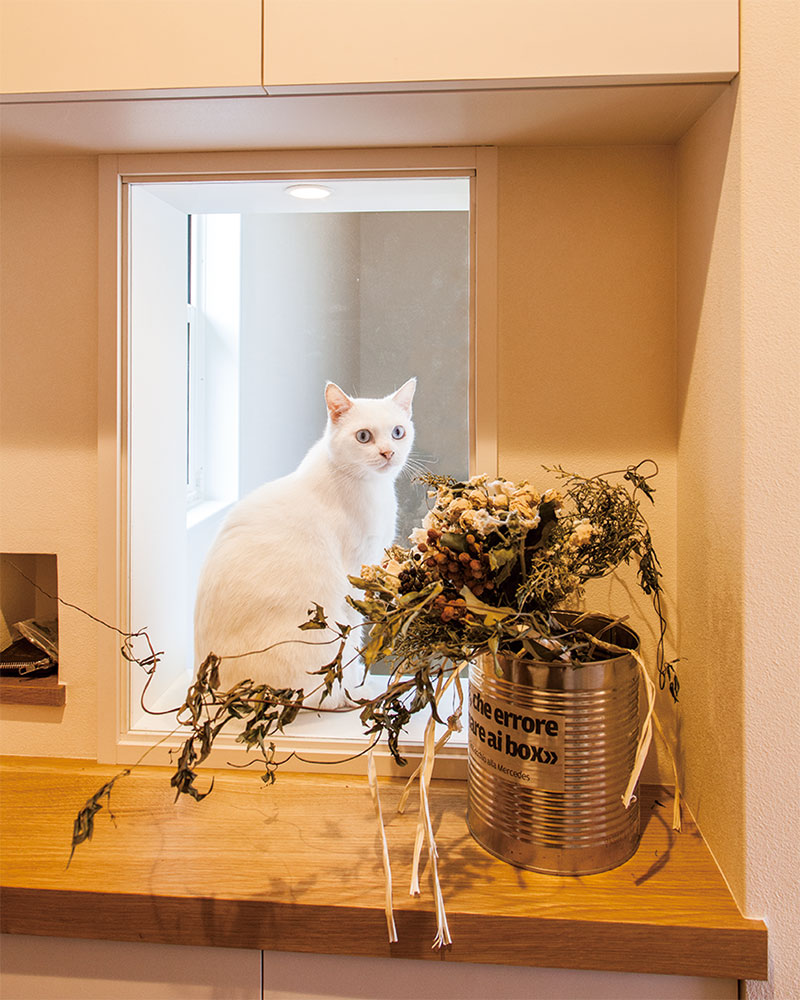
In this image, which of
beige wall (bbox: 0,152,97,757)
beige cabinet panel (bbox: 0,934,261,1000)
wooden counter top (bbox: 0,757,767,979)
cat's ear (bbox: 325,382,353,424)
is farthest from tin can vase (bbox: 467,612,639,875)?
beige wall (bbox: 0,152,97,757)

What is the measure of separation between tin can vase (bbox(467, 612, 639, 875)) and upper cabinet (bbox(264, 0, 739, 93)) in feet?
2.05

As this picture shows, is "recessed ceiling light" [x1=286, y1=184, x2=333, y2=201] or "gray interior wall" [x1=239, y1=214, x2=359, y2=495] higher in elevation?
"recessed ceiling light" [x1=286, y1=184, x2=333, y2=201]

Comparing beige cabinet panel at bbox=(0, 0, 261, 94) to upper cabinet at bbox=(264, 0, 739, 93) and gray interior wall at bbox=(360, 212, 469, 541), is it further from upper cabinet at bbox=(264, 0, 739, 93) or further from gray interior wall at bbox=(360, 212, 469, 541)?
gray interior wall at bbox=(360, 212, 469, 541)

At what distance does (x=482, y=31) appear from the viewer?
2.62ft

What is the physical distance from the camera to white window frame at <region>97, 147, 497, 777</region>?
1039mm

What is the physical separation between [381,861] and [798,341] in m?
0.71

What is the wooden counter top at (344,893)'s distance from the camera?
0.77 meters

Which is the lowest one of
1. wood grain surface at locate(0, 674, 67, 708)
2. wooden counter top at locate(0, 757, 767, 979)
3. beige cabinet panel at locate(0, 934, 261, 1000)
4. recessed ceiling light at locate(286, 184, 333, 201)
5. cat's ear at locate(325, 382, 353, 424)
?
beige cabinet panel at locate(0, 934, 261, 1000)

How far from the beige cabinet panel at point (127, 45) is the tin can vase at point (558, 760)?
72 centimetres

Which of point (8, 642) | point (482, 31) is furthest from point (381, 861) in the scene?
point (482, 31)

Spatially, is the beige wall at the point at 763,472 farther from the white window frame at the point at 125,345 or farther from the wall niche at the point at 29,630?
the wall niche at the point at 29,630

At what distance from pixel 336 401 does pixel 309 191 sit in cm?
30

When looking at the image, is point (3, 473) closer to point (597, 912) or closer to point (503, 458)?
point (503, 458)

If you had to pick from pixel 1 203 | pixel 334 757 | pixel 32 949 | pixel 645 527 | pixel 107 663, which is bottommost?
pixel 32 949
